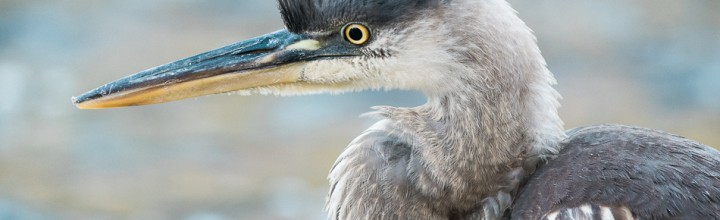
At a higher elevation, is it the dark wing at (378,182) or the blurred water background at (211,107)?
the blurred water background at (211,107)

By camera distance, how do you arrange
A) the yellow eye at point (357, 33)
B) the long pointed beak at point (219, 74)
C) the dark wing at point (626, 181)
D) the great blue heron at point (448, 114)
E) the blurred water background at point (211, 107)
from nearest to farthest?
the dark wing at point (626, 181)
the great blue heron at point (448, 114)
the yellow eye at point (357, 33)
the long pointed beak at point (219, 74)
the blurred water background at point (211, 107)

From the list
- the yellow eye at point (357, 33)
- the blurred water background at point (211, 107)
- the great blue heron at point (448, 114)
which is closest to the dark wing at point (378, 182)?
the great blue heron at point (448, 114)

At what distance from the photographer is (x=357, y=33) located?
3578mm

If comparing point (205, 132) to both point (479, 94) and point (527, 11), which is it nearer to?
point (527, 11)

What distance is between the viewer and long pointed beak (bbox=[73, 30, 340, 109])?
367cm

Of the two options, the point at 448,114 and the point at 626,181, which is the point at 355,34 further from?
the point at 626,181

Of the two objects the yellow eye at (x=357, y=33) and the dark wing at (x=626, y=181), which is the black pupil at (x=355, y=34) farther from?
the dark wing at (x=626, y=181)

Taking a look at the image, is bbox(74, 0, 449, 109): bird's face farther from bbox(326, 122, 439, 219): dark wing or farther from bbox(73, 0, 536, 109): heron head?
bbox(326, 122, 439, 219): dark wing

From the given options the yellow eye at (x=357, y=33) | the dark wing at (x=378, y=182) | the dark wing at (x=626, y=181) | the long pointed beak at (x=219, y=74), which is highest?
the long pointed beak at (x=219, y=74)

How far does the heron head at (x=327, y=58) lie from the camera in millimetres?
3506

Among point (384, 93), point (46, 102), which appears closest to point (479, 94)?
point (384, 93)

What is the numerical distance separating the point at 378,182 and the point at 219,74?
604 millimetres

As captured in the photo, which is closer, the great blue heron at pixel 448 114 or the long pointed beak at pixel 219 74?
the great blue heron at pixel 448 114

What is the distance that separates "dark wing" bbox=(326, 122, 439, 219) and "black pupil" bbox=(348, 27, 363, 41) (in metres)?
0.31
